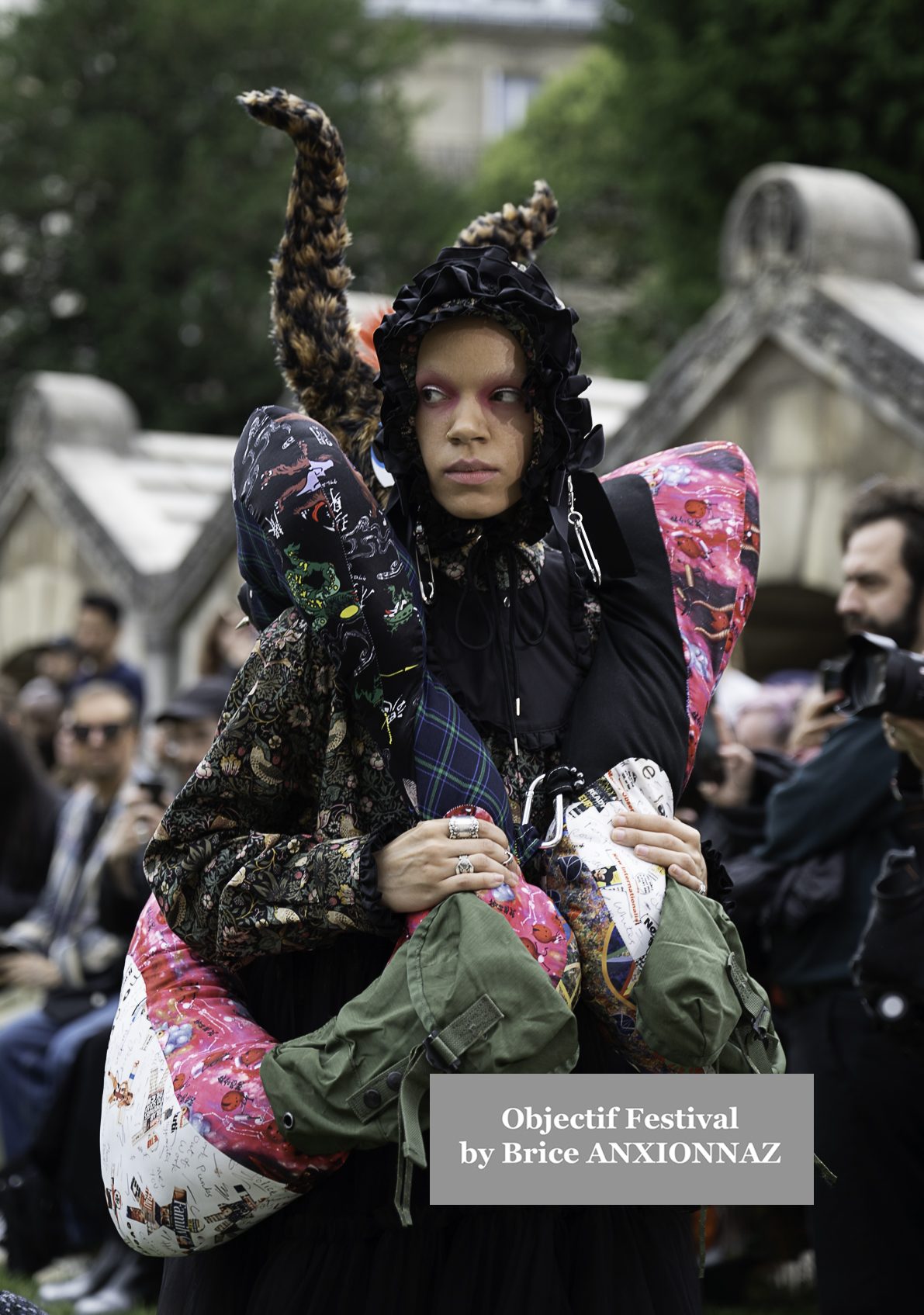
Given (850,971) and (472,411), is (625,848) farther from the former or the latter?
(850,971)

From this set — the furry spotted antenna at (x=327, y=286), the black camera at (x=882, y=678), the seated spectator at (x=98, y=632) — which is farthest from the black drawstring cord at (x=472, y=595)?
the seated spectator at (x=98, y=632)

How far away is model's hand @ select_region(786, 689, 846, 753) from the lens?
3.76 meters

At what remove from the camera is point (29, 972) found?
18.7 ft

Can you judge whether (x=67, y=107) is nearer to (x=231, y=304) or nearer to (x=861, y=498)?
(x=231, y=304)

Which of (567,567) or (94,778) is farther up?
(567,567)

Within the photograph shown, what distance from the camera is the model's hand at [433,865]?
6.52 ft

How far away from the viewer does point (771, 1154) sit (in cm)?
192

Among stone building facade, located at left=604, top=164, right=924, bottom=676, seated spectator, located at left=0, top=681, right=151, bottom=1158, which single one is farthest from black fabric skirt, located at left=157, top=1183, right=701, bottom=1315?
stone building facade, located at left=604, top=164, right=924, bottom=676

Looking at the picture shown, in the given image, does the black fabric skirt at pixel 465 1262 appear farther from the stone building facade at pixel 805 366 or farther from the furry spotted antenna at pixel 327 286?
the stone building facade at pixel 805 366

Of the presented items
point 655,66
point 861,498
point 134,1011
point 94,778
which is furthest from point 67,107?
point 134,1011

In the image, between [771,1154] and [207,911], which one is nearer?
[771,1154]

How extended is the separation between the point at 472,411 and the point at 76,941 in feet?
12.4

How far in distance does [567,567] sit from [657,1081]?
805 millimetres

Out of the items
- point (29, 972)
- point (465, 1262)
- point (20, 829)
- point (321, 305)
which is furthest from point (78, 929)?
point (465, 1262)
